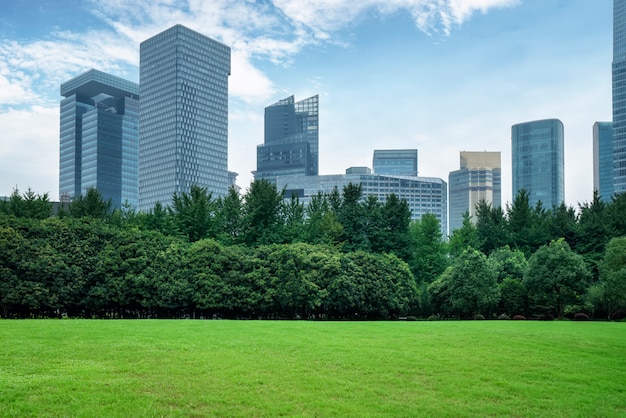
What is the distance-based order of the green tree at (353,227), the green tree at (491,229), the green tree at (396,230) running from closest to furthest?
the green tree at (353,227) < the green tree at (396,230) < the green tree at (491,229)

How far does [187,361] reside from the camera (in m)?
15.6

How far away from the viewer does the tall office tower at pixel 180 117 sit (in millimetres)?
180750

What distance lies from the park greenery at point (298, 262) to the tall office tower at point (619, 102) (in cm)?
12832

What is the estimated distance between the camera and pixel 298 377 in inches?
548

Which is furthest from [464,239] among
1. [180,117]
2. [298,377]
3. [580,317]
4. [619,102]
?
[619,102]

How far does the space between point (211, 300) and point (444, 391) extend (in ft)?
95.1

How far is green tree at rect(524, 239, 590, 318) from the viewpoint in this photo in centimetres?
4466

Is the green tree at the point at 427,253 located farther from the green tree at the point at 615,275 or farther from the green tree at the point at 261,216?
the green tree at the point at 615,275

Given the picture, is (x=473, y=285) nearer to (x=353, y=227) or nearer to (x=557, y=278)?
(x=557, y=278)

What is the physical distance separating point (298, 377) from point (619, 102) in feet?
666

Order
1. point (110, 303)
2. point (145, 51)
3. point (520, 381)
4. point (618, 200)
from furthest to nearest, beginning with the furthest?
point (145, 51) → point (618, 200) → point (110, 303) → point (520, 381)

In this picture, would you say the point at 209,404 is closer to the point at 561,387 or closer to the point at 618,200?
the point at 561,387

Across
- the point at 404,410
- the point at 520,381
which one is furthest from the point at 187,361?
the point at 520,381

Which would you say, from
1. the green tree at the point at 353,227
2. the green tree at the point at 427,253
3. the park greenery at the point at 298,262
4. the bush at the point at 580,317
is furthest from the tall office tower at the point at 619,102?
the bush at the point at 580,317
